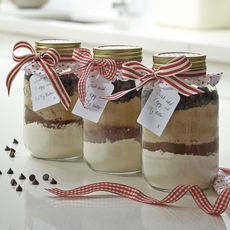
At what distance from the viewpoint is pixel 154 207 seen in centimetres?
65

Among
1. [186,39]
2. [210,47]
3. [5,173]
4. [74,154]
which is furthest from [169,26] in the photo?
[5,173]

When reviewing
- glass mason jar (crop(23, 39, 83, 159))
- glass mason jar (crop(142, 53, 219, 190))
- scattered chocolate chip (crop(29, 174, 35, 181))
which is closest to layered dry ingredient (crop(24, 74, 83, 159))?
glass mason jar (crop(23, 39, 83, 159))

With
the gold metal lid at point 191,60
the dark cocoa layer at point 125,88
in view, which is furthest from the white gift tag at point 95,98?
the gold metal lid at point 191,60

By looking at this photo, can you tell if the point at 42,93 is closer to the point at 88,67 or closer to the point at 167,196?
the point at 88,67

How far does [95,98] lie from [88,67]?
7 centimetres

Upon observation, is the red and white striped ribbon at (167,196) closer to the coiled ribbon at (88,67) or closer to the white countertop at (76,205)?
the white countertop at (76,205)

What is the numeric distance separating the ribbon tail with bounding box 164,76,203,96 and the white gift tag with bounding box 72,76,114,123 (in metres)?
0.15

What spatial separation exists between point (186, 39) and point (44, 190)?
116cm

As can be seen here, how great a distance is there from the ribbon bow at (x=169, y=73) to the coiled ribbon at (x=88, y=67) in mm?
52

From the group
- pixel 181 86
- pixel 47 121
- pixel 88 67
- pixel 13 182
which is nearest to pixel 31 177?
pixel 13 182

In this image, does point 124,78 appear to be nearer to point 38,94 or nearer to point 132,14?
point 38,94

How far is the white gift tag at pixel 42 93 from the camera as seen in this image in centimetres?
82

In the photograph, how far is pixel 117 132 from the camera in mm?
767

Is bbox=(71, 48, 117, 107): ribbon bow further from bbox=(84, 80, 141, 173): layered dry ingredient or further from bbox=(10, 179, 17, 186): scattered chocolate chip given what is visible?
bbox=(10, 179, 17, 186): scattered chocolate chip
